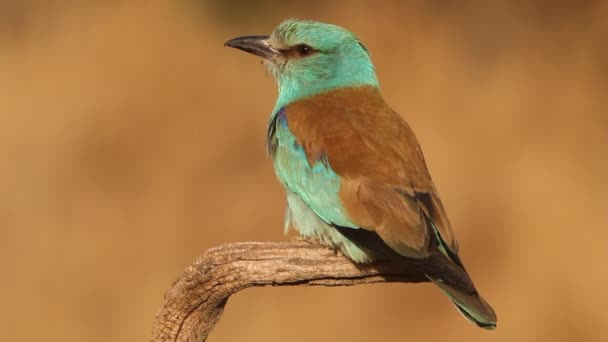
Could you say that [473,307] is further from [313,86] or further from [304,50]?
[304,50]

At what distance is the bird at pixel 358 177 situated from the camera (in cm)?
362

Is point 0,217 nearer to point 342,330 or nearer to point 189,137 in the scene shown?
point 189,137

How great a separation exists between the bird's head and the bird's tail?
1.08 m

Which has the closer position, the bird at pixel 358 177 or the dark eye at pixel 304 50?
the bird at pixel 358 177

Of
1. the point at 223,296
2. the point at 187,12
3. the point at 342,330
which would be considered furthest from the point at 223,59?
the point at 223,296

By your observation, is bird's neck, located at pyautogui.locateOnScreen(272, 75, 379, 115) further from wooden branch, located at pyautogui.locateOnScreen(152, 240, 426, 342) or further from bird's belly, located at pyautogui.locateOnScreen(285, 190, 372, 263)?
wooden branch, located at pyautogui.locateOnScreen(152, 240, 426, 342)

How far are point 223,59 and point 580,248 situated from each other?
6.44 feet

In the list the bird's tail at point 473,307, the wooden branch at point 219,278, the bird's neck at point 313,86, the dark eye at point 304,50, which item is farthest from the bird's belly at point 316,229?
the dark eye at point 304,50

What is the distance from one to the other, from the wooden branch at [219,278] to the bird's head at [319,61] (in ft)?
2.70

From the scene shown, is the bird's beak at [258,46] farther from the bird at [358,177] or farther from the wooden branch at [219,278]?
the wooden branch at [219,278]

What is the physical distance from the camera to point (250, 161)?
6043mm

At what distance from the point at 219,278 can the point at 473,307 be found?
72 cm

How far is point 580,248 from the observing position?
6004 millimetres

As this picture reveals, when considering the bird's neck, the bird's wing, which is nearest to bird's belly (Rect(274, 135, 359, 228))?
the bird's wing
